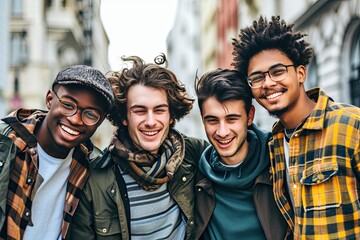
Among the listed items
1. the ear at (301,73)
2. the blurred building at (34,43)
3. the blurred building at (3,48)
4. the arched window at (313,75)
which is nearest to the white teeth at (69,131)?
the ear at (301,73)

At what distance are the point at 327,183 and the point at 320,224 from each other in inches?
10.7

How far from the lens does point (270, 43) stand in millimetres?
3385

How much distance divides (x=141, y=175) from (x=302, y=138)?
1237 mm

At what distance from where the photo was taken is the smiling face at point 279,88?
3195 mm

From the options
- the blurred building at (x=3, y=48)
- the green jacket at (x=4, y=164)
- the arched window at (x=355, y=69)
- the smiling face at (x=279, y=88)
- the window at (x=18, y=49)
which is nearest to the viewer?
the green jacket at (x=4, y=164)

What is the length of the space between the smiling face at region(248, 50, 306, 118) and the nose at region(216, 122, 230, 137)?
36cm

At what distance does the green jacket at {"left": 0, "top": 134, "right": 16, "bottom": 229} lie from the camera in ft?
9.73

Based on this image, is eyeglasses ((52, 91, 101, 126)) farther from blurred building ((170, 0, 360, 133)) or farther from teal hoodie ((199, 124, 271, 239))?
blurred building ((170, 0, 360, 133))

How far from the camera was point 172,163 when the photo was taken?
3.54m

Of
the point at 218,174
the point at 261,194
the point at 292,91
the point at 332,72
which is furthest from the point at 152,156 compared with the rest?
the point at 332,72

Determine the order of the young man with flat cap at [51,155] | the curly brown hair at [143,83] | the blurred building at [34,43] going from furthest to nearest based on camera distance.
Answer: the blurred building at [34,43] < the curly brown hair at [143,83] < the young man with flat cap at [51,155]

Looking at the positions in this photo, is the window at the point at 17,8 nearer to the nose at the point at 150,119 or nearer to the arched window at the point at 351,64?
the arched window at the point at 351,64

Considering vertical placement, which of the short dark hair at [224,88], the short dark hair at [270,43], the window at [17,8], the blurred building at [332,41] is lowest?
the short dark hair at [224,88]

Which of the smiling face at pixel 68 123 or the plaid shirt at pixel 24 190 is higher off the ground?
the smiling face at pixel 68 123
